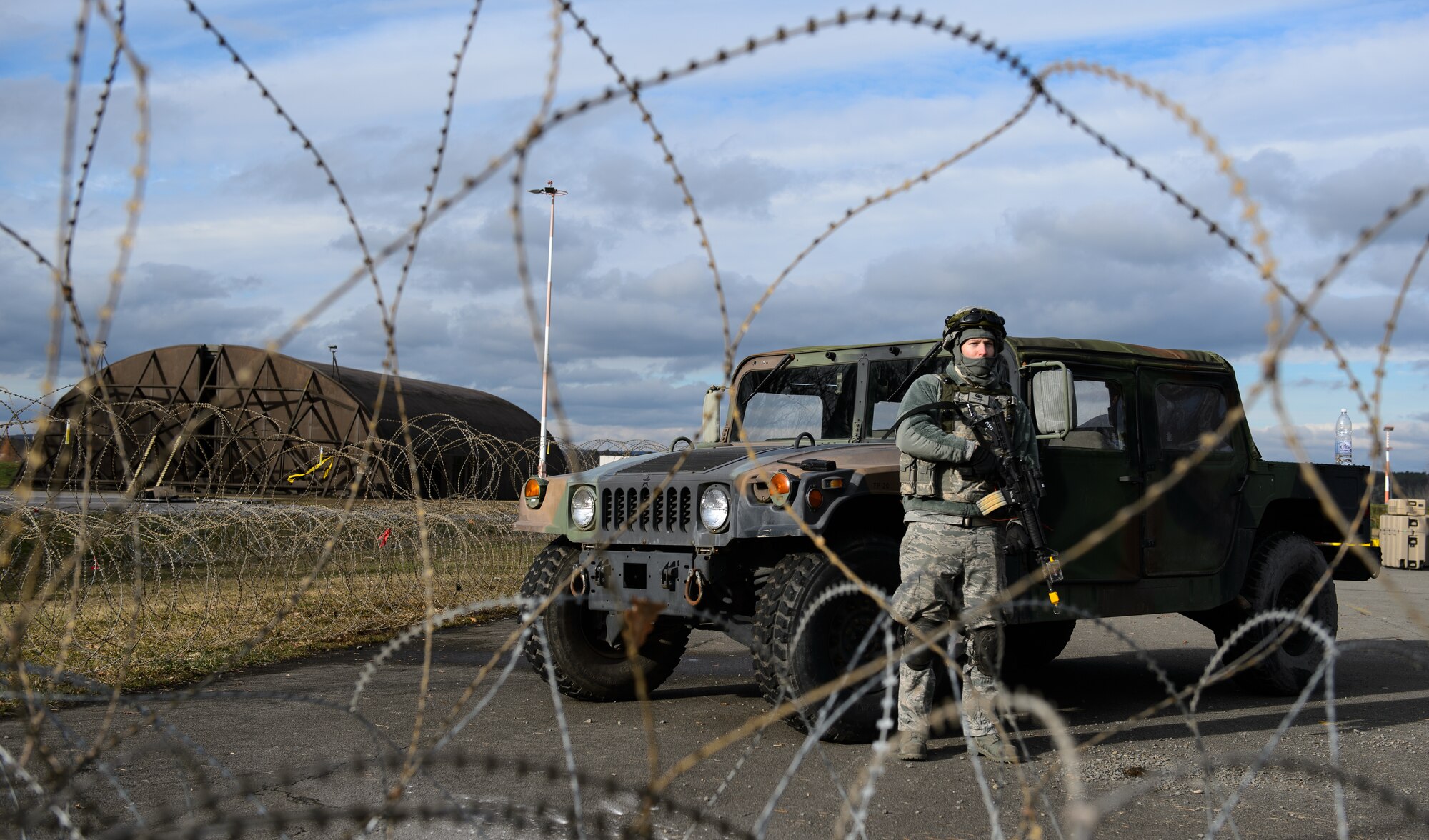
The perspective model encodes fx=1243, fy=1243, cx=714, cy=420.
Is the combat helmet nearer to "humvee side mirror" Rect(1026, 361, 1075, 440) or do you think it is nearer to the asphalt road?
"humvee side mirror" Rect(1026, 361, 1075, 440)

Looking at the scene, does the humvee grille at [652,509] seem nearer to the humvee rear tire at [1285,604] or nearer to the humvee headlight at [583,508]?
the humvee headlight at [583,508]

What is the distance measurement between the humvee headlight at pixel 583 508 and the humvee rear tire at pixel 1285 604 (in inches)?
143

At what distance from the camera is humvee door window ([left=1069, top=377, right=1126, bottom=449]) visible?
6.24 meters

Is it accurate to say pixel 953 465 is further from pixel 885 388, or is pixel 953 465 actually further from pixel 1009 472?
pixel 885 388

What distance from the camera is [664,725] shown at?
6.05 metres

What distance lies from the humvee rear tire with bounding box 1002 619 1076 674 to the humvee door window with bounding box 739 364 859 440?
6.02ft

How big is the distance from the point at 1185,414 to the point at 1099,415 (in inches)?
32.7

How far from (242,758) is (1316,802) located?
427cm

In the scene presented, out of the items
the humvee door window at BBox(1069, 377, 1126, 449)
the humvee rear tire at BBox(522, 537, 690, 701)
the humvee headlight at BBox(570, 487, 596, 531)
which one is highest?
the humvee door window at BBox(1069, 377, 1126, 449)

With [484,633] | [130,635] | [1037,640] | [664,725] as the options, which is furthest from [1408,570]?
[130,635]

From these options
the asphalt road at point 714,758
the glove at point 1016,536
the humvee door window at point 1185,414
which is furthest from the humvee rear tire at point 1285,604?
the glove at point 1016,536

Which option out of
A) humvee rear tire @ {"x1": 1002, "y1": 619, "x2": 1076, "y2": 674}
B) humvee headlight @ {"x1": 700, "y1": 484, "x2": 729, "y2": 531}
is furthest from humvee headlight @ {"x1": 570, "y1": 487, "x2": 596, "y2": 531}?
humvee rear tire @ {"x1": 1002, "y1": 619, "x2": 1076, "y2": 674}

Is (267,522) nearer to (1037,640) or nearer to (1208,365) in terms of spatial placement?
(1037,640)

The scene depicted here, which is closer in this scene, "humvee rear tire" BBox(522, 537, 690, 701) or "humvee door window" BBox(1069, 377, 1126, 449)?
"humvee door window" BBox(1069, 377, 1126, 449)
